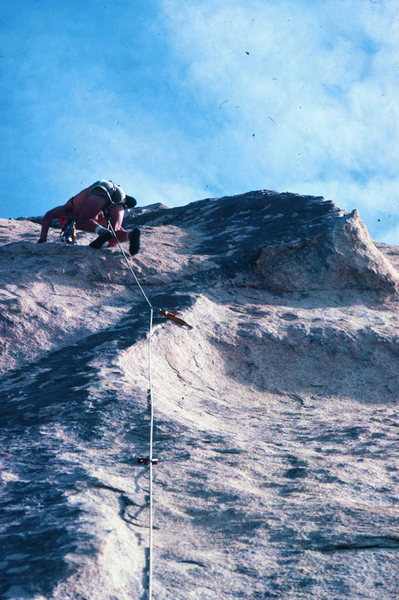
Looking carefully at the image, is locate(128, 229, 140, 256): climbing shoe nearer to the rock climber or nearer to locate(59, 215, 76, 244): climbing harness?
the rock climber

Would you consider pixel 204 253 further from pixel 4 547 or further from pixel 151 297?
pixel 4 547

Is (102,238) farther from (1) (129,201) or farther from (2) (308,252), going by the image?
(2) (308,252)

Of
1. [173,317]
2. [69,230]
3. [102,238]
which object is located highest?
[69,230]

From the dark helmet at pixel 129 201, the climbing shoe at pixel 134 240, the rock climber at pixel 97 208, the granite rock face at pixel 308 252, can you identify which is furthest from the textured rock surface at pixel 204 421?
the dark helmet at pixel 129 201

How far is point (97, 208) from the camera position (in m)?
6.29

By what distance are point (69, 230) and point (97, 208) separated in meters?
0.41

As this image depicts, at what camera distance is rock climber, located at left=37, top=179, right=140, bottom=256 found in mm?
6277

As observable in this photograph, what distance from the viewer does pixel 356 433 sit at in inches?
140

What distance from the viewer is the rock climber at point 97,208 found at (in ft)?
20.6

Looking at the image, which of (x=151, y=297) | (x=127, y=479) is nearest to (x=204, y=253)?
(x=151, y=297)

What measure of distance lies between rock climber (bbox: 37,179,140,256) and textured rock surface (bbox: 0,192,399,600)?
0.37m

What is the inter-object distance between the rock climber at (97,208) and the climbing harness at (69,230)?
0.14 ft

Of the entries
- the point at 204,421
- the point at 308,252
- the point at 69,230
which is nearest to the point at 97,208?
the point at 69,230

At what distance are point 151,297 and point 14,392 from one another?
2.20m
